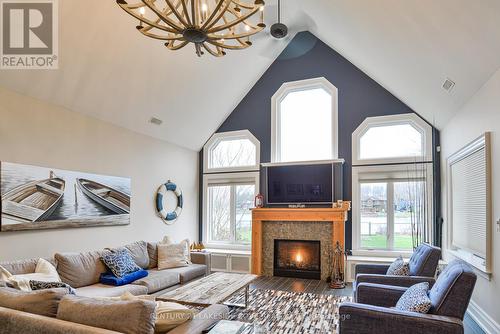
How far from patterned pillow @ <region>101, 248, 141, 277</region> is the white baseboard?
4226 millimetres

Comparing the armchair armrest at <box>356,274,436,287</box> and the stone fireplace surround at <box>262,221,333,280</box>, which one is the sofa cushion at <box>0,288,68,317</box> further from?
the stone fireplace surround at <box>262,221,333,280</box>

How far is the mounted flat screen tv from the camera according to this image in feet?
20.4

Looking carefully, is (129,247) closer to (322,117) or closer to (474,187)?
(322,117)

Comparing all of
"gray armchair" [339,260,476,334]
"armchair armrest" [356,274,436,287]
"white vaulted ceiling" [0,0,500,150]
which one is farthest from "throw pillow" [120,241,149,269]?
"gray armchair" [339,260,476,334]

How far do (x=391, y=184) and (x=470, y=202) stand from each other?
186cm

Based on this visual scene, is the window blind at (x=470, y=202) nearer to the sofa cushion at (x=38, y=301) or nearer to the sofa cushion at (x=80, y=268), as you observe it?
the sofa cushion at (x=38, y=301)

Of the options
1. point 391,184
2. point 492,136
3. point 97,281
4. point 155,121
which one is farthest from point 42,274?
point 391,184

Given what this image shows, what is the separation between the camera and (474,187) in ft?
13.2

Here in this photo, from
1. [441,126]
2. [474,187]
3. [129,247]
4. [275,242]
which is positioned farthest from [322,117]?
[129,247]

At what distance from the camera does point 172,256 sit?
5.25m

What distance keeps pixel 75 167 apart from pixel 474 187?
533cm

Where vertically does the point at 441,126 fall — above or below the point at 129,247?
above

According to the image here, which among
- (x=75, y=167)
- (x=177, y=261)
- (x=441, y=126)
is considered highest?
(x=441, y=126)
